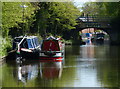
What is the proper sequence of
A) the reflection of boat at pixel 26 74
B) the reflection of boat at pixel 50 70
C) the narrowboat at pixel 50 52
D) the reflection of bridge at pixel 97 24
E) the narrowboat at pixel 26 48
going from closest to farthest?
the reflection of boat at pixel 26 74, the reflection of boat at pixel 50 70, the narrowboat at pixel 50 52, the narrowboat at pixel 26 48, the reflection of bridge at pixel 97 24

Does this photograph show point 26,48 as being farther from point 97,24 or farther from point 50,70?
point 97,24

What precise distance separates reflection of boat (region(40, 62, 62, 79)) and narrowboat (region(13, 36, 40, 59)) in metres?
3.40

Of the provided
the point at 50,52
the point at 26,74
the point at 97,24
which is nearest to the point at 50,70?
the point at 26,74

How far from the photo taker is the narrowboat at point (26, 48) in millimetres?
34062

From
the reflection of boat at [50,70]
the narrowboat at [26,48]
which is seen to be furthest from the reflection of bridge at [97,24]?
the reflection of boat at [50,70]

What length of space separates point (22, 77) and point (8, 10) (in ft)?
51.2

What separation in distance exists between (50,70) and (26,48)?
9.38m

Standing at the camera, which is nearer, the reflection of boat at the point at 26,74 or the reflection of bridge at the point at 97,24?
the reflection of boat at the point at 26,74

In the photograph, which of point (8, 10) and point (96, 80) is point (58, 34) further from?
point (96, 80)

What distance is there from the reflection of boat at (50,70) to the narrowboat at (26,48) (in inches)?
134

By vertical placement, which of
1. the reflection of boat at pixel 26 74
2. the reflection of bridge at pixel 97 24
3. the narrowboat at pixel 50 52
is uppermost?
the reflection of bridge at pixel 97 24

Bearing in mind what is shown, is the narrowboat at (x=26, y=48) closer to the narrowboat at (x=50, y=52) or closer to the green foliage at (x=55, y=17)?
the narrowboat at (x=50, y=52)

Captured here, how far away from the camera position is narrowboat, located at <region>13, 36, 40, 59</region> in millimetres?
34062

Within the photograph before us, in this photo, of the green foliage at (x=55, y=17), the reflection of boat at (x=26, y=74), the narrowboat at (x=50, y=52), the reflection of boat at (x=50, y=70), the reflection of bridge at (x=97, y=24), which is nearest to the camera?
the reflection of boat at (x=26, y=74)
